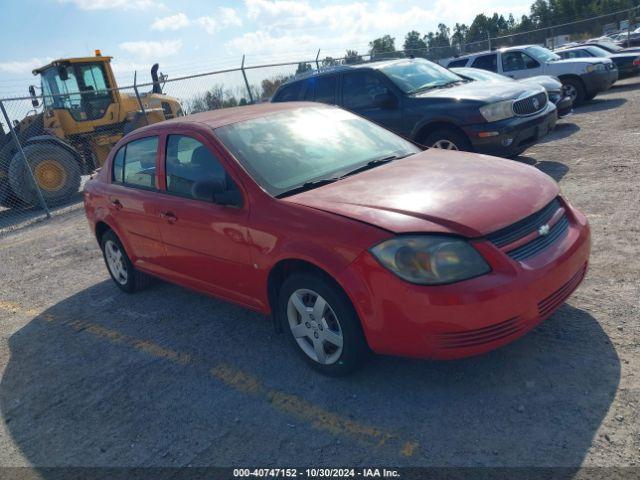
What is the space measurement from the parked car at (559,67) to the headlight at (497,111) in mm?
7137

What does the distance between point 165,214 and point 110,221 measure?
1265mm

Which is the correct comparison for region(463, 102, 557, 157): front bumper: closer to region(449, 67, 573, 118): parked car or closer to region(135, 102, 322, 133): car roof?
region(449, 67, 573, 118): parked car

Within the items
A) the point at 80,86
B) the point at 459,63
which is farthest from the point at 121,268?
the point at 459,63

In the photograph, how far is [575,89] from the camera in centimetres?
1324

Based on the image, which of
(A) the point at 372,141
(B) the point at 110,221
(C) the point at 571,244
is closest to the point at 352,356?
(C) the point at 571,244

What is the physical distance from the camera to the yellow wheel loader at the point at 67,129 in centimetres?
1209

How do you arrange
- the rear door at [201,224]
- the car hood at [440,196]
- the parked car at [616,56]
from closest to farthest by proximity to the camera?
the car hood at [440,196]
the rear door at [201,224]
the parked car at [616,56]

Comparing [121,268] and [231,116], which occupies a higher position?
[231,116]

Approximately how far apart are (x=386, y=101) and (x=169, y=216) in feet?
14.6

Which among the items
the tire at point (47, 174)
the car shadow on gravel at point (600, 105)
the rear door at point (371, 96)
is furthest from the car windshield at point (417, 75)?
the tire at point (47, 174)

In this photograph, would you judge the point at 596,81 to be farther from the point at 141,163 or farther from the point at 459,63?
the point at 141,163

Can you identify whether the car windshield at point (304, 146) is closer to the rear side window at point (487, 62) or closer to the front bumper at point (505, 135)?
the front bumper at point (505, 135)

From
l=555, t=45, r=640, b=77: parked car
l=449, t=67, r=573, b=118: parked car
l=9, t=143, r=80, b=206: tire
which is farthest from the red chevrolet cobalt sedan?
l=555, t=45, r=640, b=77: parked car

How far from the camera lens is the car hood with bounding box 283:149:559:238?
296 cm
